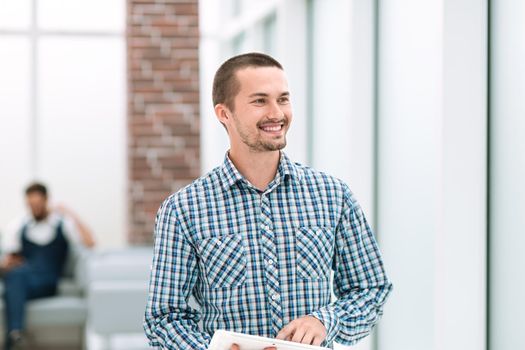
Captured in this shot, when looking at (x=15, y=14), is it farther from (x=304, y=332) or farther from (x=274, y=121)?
(x=304, y=332)

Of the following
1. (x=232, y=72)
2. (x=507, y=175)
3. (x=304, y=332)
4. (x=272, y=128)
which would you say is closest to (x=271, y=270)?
(x=304, y=332)

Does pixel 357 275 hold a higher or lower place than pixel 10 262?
higher

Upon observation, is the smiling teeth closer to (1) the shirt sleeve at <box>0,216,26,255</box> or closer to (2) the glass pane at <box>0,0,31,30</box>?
(1) the shirt sleeve at <box>0,216,26,255</box>

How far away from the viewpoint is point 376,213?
3959mm

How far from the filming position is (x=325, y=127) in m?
4.79

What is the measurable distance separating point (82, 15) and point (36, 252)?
2306mm

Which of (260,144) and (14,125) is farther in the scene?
(14,125)

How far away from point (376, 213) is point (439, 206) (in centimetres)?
113

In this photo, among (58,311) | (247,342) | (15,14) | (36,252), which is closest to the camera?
(247,342)

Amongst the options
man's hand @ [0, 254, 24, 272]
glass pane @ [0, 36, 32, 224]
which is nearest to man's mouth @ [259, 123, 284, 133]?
man's hand @ [0, 254, 24, 272]

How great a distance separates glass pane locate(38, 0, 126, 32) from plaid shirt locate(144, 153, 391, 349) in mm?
6183

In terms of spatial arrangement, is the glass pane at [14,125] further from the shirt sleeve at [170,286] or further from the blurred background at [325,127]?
the shirt sleeve at [170,286]

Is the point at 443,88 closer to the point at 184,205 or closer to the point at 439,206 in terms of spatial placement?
the point at 439,206

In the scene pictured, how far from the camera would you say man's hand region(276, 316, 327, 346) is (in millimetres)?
1605
